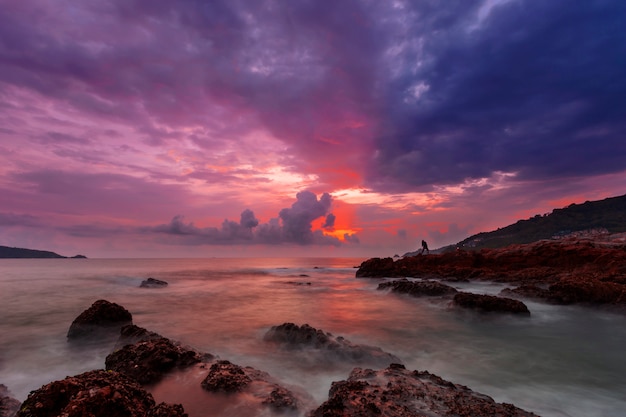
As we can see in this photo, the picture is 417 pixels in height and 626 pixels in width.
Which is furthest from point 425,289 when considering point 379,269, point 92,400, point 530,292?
point 379,269

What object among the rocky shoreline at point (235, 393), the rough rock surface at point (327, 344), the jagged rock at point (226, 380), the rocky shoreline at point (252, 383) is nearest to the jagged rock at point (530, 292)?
the rocky shoreline at point (252, 383)

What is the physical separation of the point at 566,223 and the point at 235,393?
17749 cm

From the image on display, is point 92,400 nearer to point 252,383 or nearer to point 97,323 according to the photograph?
point 252,383

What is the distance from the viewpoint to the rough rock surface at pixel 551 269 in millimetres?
15930

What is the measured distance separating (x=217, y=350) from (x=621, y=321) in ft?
54.1

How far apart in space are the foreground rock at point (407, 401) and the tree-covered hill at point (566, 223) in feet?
435

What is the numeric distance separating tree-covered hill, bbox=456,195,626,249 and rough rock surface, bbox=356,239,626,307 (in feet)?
311

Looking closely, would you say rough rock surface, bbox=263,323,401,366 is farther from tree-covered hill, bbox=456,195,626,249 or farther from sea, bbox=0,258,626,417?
tree-covered hill, bbox=456,195,626,249

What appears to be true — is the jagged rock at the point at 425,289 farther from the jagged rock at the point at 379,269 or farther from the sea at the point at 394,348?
the jagged rock at the point at 379,269

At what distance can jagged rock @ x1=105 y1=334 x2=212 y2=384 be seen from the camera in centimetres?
625

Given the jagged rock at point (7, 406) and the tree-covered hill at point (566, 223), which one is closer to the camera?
the jagged rock at point (7, 406)

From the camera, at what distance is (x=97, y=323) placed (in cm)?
1123

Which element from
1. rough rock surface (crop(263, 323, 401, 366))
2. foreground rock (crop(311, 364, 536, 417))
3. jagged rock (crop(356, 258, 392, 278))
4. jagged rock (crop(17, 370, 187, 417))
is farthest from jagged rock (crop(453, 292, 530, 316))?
jagged rock (crop(356, 258, 392, 278))

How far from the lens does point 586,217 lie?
140750 mm
